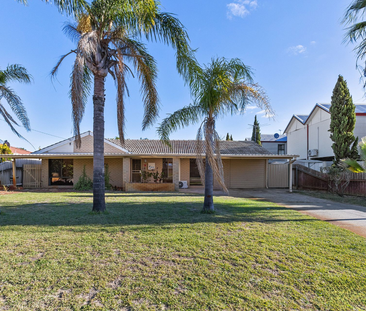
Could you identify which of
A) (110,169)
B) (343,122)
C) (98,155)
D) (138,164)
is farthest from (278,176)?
(98,155)

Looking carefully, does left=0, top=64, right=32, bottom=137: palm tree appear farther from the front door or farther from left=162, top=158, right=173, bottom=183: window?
left=162, top=158, right=173, bottom=183: window

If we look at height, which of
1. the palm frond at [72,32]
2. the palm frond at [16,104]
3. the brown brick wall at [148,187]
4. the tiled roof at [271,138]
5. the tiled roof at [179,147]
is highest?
the palm frond at [72,32]

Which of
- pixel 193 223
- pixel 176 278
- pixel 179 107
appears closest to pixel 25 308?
pixel 176 278

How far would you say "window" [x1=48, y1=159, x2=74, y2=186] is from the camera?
17234 mm

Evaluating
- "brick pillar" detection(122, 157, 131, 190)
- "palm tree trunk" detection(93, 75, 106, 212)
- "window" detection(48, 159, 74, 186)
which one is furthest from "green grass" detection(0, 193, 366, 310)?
"window" detection(48, 159, 74, 186)

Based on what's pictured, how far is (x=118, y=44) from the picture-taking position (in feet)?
25.7

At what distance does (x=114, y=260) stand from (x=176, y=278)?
1189mm

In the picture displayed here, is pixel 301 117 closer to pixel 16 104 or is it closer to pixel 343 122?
pixel 343 122

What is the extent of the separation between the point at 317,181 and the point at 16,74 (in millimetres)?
17795

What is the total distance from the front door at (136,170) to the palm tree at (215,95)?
10820mm

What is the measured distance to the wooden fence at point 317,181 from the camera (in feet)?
41.3

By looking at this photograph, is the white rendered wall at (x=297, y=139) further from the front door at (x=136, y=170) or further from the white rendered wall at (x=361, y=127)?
the front door at (x=136, y=170)

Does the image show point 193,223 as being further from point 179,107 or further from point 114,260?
point 179,107

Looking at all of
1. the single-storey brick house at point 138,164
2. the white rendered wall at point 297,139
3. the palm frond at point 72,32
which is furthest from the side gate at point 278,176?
the palm frond at point 72,32
